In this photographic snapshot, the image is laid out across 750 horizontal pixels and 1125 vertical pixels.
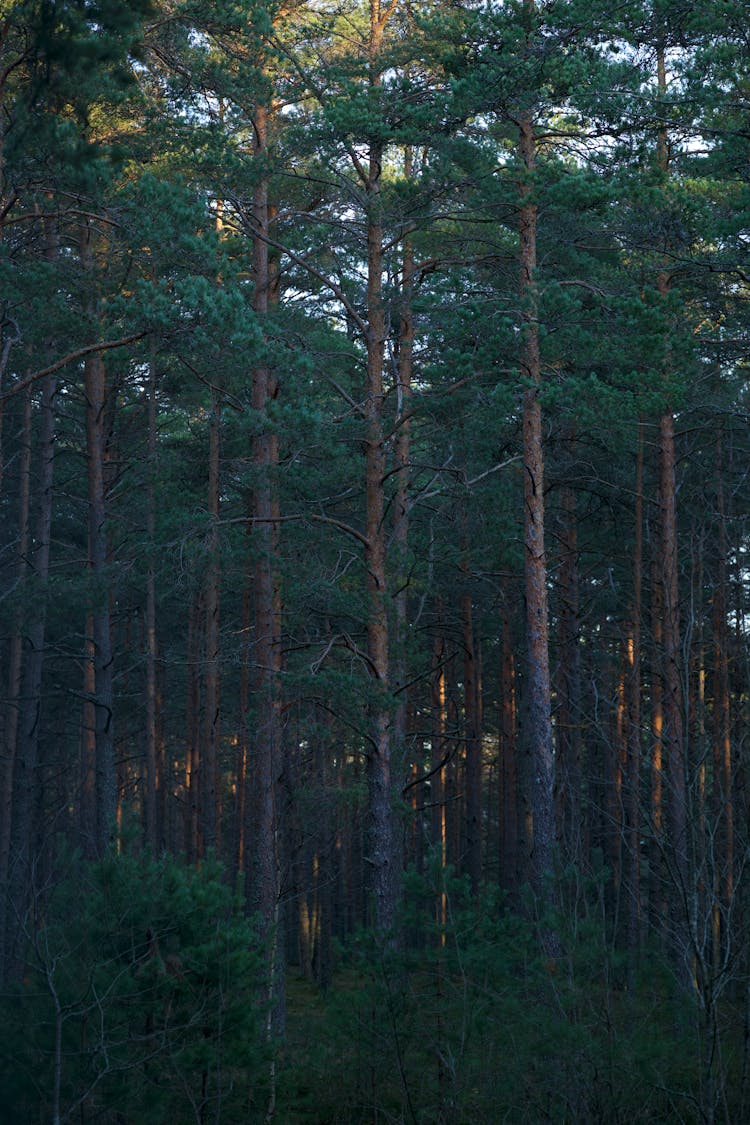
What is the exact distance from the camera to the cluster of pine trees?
8.77 m

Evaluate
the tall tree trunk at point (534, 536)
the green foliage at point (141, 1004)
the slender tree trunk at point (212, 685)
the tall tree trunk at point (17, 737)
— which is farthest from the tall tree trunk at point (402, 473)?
the tall tree trunk at point (17, 737)

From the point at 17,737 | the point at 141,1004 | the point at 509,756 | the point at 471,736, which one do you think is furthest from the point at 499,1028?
the point at 17,737

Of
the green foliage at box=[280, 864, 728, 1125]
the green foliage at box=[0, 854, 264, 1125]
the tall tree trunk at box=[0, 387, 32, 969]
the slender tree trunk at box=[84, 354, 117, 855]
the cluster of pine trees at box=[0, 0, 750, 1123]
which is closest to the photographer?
the green foliage at box=[280, 864, 728, 1125]

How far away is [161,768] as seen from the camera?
108 feet

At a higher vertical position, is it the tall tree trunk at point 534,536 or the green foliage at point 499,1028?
the tall tree trunk at point 534,536

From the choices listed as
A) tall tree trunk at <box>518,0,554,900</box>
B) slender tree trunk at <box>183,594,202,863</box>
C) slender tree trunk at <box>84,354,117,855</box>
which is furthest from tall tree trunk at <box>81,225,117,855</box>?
slender tree trunk at <box>183,594,202,863</box>

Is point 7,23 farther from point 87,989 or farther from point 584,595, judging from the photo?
point 584,595

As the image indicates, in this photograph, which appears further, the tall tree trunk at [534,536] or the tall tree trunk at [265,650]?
the tall tree trunk at [265,650]

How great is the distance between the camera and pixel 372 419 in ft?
45.0

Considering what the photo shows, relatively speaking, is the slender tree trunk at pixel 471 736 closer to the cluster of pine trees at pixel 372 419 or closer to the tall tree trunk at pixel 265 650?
the cluster of pine trees at pixel 372 419

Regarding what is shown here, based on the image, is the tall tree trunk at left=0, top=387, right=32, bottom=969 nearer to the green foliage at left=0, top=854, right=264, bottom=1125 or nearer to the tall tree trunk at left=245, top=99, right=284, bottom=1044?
the tall tree trunk at left=245, top=99, right=284, bottom=1044

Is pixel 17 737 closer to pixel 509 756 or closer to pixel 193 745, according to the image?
pixel 193 745

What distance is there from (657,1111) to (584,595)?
1653cm

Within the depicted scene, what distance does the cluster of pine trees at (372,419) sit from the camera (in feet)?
28.8
